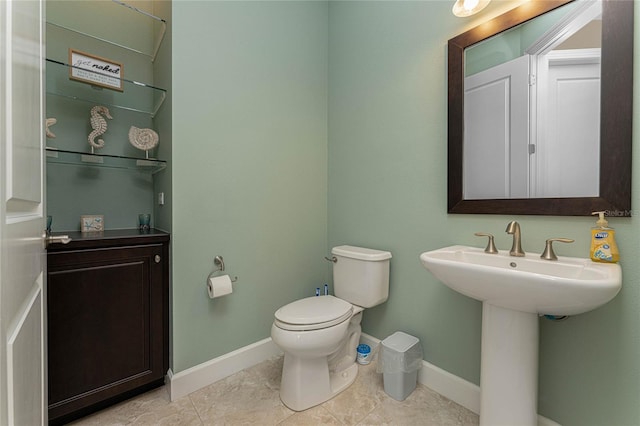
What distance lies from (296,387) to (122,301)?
0.97m

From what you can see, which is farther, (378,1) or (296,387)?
(378,1)

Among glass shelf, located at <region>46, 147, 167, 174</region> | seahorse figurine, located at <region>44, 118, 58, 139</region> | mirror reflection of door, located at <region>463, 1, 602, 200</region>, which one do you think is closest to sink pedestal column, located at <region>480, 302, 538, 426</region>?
mirror reflection of door, located at <region>463, 1, 602, 200</region>

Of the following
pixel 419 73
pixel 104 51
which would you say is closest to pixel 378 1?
pixel 419 73

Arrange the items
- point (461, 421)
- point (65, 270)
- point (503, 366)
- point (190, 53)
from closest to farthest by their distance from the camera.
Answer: point (503, 366) < point (65, 270) < point (461, 421) < point (190, 53)

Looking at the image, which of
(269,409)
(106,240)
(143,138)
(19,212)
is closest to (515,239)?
(269,409)

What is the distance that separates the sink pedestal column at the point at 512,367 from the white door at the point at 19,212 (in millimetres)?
1351

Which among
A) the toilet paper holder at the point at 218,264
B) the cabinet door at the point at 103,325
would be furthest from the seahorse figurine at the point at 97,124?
the toilet paper holder at the point at 218,264

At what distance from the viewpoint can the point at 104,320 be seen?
4.22 feet

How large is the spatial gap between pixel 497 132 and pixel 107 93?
2.18 meters

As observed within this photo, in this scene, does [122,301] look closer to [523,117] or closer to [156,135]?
[156,135]

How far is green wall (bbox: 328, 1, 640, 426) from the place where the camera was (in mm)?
1000

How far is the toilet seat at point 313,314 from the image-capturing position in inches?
52.1

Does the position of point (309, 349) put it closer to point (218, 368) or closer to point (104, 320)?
point (218, 368)

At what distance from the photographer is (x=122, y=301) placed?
1331 mm
